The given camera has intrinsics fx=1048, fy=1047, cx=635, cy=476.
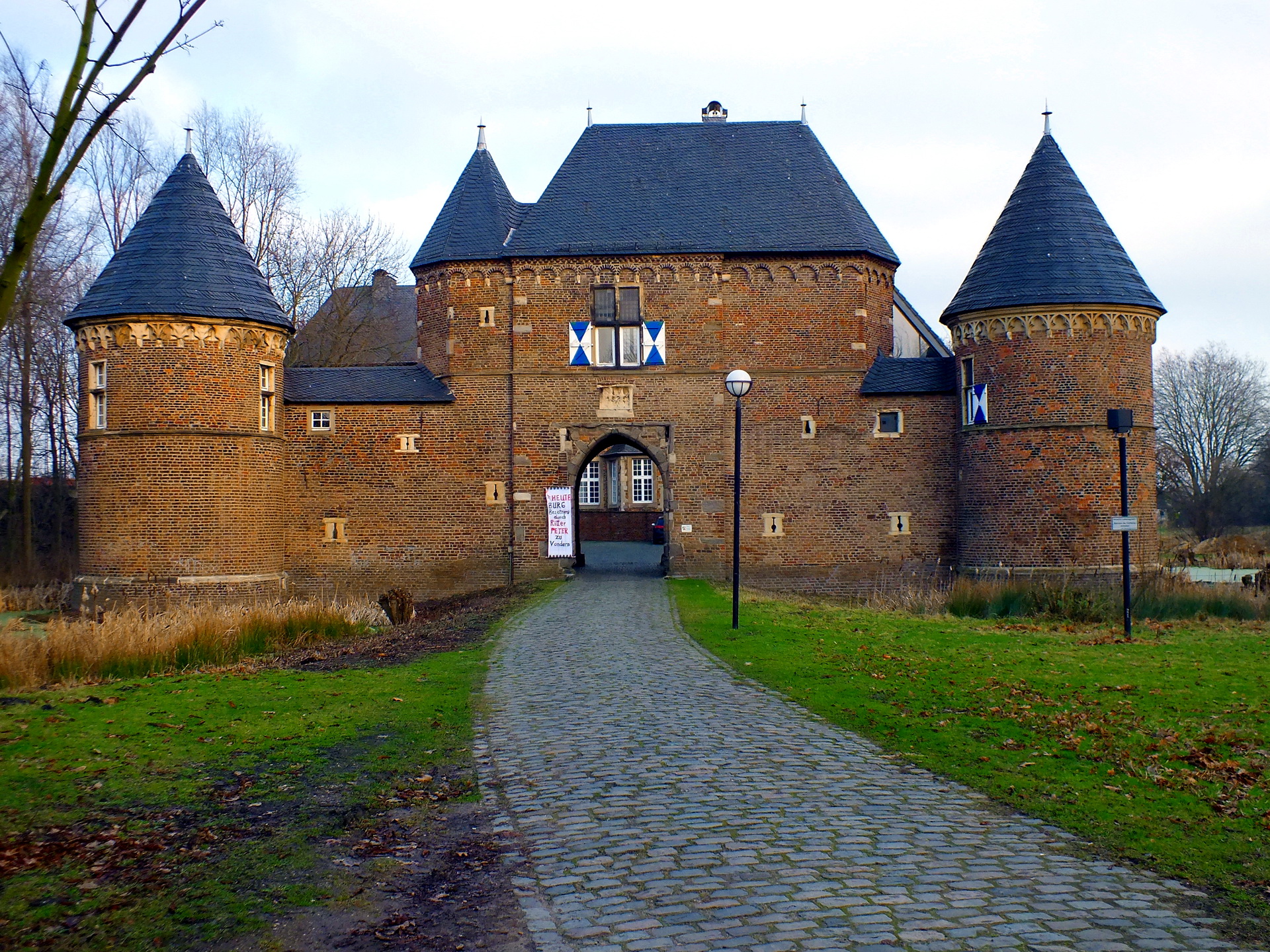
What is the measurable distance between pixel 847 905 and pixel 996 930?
0.61 metres

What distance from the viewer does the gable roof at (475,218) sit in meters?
23.9

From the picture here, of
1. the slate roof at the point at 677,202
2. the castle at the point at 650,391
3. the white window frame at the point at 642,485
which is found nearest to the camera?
the castle at the point at 650,391

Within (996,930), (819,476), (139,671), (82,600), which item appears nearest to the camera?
(996,930)

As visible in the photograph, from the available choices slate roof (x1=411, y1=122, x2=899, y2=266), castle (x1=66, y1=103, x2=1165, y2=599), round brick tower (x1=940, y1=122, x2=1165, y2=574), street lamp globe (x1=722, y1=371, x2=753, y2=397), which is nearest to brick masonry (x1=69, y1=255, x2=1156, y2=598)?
castle (x1=66, y1=103, x2=1165, y2=599)

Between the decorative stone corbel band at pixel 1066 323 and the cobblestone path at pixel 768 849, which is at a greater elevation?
the decorative stone corbel band at pixel 1066 323

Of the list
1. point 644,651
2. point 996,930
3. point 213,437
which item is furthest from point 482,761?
point 213,437

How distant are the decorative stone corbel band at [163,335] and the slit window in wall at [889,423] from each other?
44.4 feet

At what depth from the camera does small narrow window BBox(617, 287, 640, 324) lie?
2350 centimetres

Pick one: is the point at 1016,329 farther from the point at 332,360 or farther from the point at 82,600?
the point at 332,360

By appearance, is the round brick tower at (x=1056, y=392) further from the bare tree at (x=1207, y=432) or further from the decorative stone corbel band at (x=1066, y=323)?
the bare tree at (x=1207, y=432)

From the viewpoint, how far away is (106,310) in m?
21.0

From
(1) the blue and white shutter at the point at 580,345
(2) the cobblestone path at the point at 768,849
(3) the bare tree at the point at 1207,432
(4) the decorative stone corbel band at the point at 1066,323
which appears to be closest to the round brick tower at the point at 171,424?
(1) the blue and white shutter at the point at 580,345

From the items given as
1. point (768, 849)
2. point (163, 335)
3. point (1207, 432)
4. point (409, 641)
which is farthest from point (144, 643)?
point (1207, 432)

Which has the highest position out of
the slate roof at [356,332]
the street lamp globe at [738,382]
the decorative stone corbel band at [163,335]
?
the slate roof at [356,332]
